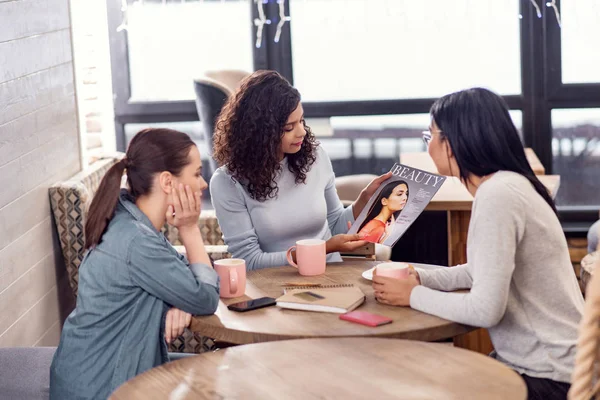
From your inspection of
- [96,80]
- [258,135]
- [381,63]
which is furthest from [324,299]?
[381,63]

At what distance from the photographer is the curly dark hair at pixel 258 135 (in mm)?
2654

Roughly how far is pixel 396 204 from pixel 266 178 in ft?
1.44

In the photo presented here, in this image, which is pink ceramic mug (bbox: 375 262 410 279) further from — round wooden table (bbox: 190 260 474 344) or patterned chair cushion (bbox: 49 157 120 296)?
patterned chair cushion (bbox: 49 157 120 296)

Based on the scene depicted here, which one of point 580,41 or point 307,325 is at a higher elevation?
point 580,41

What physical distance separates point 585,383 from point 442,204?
8.81ft

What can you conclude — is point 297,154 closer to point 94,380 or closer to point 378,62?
point 94,380

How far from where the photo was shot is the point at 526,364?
1877 millimetres

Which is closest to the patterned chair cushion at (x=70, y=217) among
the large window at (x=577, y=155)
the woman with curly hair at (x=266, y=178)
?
the woman with curly hair at (x=266, y=178)

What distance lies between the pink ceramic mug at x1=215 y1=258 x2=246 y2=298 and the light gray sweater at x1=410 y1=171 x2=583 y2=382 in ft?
1.71

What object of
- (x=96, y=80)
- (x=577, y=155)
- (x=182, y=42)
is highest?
(x=182, y=42)

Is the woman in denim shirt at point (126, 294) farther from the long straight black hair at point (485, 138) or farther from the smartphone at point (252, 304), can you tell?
the long straight black hair at point (485, 138)

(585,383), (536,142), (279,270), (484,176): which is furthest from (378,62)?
(585,383)

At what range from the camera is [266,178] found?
8.70ft

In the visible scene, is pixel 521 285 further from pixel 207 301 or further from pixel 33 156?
pixel 33 156
